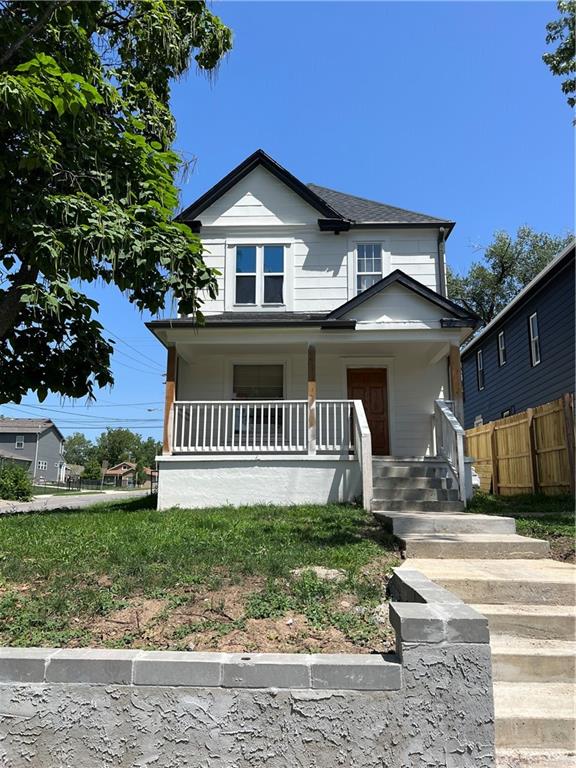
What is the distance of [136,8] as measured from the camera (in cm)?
828

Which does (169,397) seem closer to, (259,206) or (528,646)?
(259,206)

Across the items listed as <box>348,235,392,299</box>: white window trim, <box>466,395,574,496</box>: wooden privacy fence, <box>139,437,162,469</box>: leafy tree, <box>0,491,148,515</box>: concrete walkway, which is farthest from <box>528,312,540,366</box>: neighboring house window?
<box>139,437,162,469</box>: leafy tree

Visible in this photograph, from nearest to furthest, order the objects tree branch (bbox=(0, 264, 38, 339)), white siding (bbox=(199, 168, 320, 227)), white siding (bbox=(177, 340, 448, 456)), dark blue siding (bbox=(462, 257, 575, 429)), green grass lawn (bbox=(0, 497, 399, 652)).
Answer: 1. green grass lawn (bbox=(0, 497, 399, 652))
2. tree branch (bbox=(0, 264, 38, 339))
3. white siding (bbox=(177, 340, 448, 456))
4. white siding (bbox=(199, 168, 320, 227))
5. dark blue siding (bbox=(462, 257, 575, 429))

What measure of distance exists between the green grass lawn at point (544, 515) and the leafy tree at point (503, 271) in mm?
20227

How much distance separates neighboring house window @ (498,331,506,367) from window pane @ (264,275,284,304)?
9.05 m

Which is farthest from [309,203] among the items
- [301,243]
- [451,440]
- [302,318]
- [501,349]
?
[501,349]

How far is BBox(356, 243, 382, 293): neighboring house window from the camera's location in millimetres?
11750

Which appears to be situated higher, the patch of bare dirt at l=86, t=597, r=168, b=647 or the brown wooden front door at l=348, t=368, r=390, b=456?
the brown wooden front door at l=348, t=368, r=390, b=456

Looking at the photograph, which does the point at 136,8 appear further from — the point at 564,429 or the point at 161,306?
the point at 564,429

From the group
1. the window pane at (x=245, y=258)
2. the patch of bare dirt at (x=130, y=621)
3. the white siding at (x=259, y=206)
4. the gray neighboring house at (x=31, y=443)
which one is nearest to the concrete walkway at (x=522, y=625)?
the patch of bare dirt at (x=130, y=621)

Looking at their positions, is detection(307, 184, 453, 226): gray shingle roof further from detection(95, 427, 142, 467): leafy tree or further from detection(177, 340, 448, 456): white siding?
detection(95, 427, 142, 467): leafy tree

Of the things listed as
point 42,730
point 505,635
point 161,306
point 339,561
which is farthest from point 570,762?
point 161,306

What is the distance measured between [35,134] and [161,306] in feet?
8.24

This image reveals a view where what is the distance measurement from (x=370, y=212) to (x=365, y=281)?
1.93 metres
